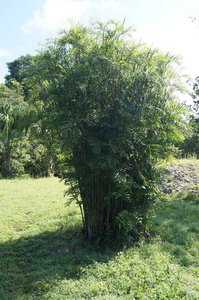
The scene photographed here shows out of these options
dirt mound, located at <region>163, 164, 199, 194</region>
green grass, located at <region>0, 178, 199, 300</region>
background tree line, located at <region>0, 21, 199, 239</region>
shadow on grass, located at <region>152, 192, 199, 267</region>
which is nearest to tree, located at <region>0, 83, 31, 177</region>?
green grass, located at <region>0, 178, 199, 300</region>

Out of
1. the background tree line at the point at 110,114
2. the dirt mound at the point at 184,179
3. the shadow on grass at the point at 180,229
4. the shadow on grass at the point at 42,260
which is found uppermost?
the background tree line at the point at 110,114

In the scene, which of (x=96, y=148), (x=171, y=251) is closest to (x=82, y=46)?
(x=96, y=148)

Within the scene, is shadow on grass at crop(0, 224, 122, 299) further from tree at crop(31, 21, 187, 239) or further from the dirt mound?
the dirt mound

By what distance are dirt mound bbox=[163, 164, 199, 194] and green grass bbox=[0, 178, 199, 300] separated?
5.71ft

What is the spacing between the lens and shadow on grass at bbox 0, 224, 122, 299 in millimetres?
2822

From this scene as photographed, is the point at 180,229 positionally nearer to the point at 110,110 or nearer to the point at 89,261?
the point at 89,261

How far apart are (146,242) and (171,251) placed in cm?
37

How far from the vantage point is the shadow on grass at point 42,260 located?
2.82 metres

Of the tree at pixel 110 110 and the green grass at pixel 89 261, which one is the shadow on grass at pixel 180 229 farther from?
the tree at pixel 110 110

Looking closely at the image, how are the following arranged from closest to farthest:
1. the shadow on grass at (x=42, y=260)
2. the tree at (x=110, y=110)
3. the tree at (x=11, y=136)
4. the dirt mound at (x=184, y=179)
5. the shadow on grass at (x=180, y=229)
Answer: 1. the shadow on grass at (x=42, y=260)
2. the tree at (x=110, y=110)
3. the shadow on grass at (x=180, y=229)
4. the dirt mound at (x=184, y=179)
5. the tree at (x=11, y=136)

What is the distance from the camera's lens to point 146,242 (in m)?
3.80

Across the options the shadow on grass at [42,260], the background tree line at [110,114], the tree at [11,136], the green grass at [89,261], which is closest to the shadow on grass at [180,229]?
the green grass at [89,261]

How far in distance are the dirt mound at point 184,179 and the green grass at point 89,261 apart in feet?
5.71

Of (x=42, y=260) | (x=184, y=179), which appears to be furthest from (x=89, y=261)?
(x=184, y=179)
